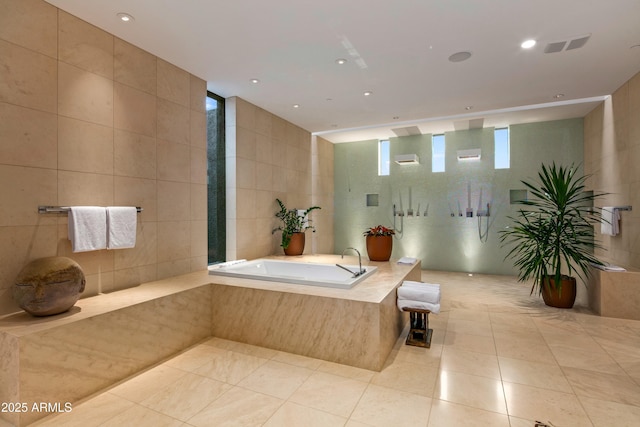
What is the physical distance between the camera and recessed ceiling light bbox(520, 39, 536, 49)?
2.87 m

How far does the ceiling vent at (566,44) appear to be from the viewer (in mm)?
2844

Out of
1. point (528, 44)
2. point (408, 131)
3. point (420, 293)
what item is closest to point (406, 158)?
point (408, 131)

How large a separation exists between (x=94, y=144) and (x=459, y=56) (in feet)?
11.4

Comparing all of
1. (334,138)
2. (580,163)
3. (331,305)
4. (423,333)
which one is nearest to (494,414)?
(423,333)

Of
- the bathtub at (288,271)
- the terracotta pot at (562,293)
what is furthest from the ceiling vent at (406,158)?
the terracotta pot at (562,293)

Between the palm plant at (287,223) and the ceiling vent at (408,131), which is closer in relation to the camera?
→ the palm plant at (287,223)

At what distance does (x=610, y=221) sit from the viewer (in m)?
4.07

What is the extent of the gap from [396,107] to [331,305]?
3351 mm

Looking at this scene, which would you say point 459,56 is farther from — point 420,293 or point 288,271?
point 288,271

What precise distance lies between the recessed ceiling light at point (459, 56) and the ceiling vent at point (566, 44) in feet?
2.25

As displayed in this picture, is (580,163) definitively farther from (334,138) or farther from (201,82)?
(201,82)

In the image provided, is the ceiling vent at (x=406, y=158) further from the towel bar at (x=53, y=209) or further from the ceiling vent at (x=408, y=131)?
the towel bar at (x=53, y=209)

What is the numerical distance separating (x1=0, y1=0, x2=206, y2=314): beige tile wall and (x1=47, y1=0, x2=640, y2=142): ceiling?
0.84 ft

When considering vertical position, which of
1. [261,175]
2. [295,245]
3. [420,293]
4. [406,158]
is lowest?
[420,293]
